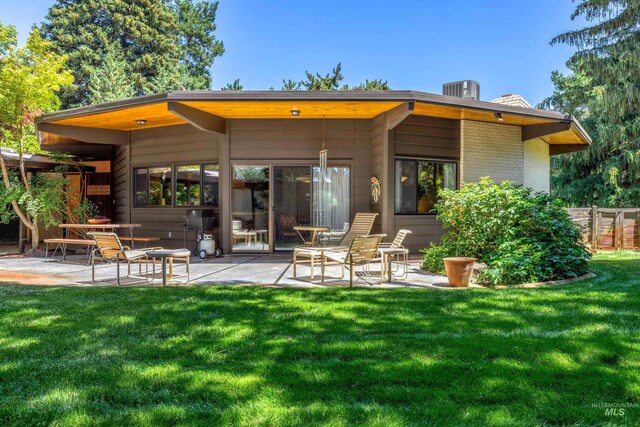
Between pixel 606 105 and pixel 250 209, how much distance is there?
13463 millimetres

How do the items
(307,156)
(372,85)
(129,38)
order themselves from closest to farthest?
(307,156) < (372,85) < (129,38)

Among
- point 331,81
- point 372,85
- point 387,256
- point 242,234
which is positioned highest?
point 331,81

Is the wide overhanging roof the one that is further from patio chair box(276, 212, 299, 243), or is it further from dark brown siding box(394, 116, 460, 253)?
patio chair box(276, 212, 299, 243)

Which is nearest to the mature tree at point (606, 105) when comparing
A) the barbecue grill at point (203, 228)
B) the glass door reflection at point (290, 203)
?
the glass door reflection at point (290, 203)

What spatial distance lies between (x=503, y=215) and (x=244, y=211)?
16.6ft

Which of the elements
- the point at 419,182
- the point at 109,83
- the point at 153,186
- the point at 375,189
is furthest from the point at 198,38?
the point at 419,182

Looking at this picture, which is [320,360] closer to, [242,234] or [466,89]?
[242,234]

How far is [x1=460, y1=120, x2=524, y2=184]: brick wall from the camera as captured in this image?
876cm

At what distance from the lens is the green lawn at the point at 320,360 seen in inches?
77.3

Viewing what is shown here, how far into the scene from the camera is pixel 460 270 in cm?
511

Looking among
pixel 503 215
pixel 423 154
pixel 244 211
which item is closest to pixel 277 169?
pixel 244 211

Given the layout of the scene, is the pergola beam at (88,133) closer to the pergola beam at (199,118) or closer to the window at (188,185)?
the window at (188,185)

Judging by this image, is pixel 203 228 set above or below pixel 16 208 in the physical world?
Result: below

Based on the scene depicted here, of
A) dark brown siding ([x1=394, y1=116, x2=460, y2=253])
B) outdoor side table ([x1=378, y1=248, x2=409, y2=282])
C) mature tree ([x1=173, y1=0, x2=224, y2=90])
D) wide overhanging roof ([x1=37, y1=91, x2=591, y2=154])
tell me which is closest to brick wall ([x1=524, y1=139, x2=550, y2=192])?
wide overhanging roof ([x1=37, y1=91, x2=591, y2=154])
